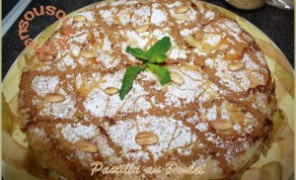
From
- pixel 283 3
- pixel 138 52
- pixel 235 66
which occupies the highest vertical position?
pixel 138 52

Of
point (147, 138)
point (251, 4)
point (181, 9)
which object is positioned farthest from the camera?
point (251, 4)

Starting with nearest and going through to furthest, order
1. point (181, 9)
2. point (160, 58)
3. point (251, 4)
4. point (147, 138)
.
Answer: point (147, 138) < point (160, 58) < point (181, 9) < point (251, 4)

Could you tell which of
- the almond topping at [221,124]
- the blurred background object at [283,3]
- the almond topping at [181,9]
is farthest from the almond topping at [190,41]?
the blurred background object at [283,3]

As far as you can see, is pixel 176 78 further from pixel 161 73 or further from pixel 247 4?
pixel 247 4

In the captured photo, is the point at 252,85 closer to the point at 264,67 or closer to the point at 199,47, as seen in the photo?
the point at 264,67

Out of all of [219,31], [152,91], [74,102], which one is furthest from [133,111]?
[219,31]

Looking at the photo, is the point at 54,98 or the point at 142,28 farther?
the point at 142,28

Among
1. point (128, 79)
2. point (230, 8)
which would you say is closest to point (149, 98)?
point (128, 79)
